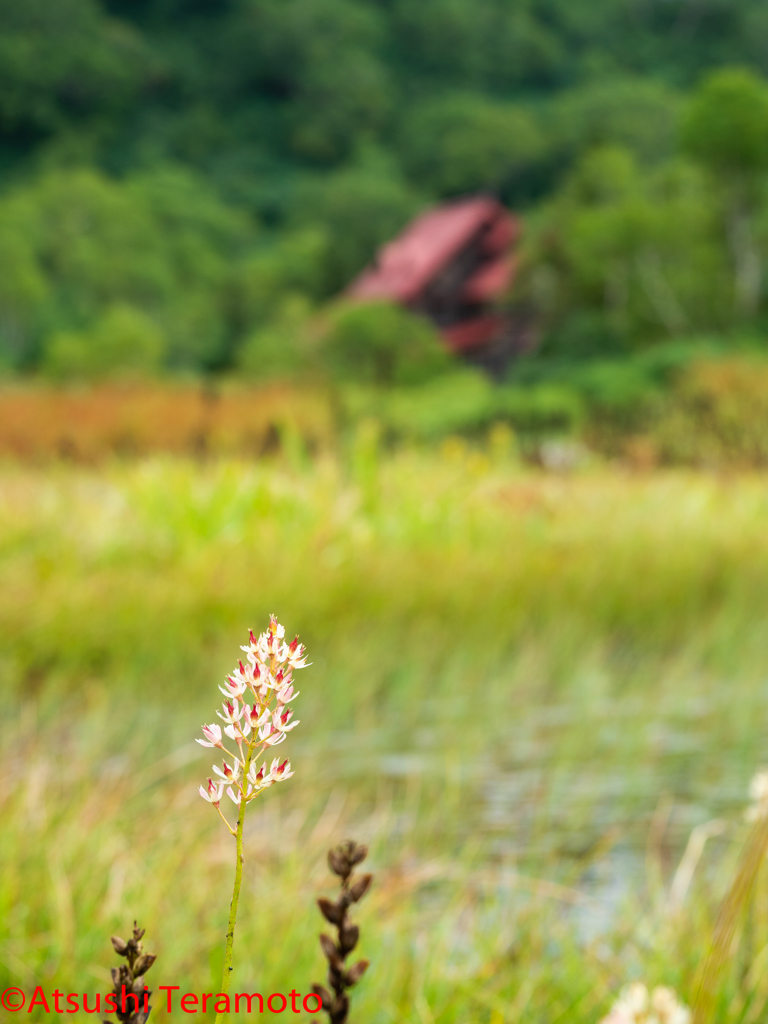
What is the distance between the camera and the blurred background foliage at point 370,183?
59.3 feet

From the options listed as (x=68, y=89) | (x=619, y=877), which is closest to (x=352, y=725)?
(x=619, y=877)

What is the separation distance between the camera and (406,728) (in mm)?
3113

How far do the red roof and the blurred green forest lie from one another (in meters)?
0.60

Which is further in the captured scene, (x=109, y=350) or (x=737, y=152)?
(x=109, y=350)

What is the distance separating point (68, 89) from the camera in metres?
32.7

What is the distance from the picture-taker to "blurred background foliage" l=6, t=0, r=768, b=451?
18062mm

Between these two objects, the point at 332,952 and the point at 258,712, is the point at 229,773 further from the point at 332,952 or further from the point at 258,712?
the point at 332,952

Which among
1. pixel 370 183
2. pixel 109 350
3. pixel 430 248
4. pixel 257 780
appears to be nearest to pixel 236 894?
pixel 257 780

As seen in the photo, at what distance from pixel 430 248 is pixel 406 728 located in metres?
24.2

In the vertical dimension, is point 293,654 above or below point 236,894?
above

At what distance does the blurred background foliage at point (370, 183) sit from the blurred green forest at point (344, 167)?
0.07 metres

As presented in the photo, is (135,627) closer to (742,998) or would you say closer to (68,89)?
(742,998)

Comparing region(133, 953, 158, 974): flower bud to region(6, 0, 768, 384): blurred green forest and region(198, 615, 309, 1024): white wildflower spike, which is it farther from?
region(6, 0, 768, 384): blurred green forest

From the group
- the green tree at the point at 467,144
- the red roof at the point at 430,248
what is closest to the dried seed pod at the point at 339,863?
the red roof at the point at 430,248
